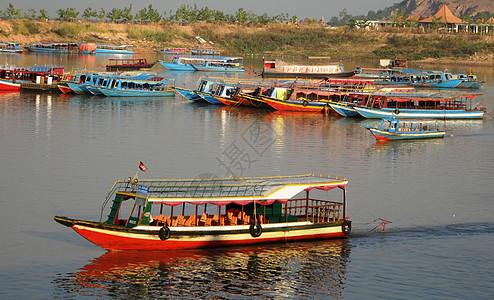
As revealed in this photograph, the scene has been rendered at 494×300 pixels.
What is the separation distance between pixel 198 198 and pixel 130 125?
37.9 m

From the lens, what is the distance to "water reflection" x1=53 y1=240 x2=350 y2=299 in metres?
29.1

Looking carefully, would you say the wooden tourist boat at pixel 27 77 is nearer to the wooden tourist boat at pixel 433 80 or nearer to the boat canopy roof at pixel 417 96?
the boat canopy roof at pixel 417 96

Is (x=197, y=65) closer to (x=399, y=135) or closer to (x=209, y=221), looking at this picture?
(x=399, y=135)

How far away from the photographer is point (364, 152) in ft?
194

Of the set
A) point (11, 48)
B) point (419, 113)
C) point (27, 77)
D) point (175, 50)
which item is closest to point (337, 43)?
point (175, 50)

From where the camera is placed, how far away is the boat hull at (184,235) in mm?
31675

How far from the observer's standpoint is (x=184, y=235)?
106 feet

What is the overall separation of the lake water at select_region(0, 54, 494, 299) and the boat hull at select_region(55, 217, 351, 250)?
0.43 meters

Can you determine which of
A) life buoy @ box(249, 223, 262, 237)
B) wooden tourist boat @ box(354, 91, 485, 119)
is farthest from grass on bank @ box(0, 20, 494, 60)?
life buoy @ box(249, 223, 262, 237)

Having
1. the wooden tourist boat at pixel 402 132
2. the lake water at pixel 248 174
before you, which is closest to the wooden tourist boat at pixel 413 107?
the lake water at pixel 248 174

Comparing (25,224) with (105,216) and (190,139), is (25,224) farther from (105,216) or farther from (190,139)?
(190,139)

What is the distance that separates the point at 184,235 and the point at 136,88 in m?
62.2

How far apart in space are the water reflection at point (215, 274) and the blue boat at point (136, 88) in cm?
5943

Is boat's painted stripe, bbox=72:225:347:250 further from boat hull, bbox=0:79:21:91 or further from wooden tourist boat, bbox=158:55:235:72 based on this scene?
wooden tourist boat, bbox=158:55:235:72
